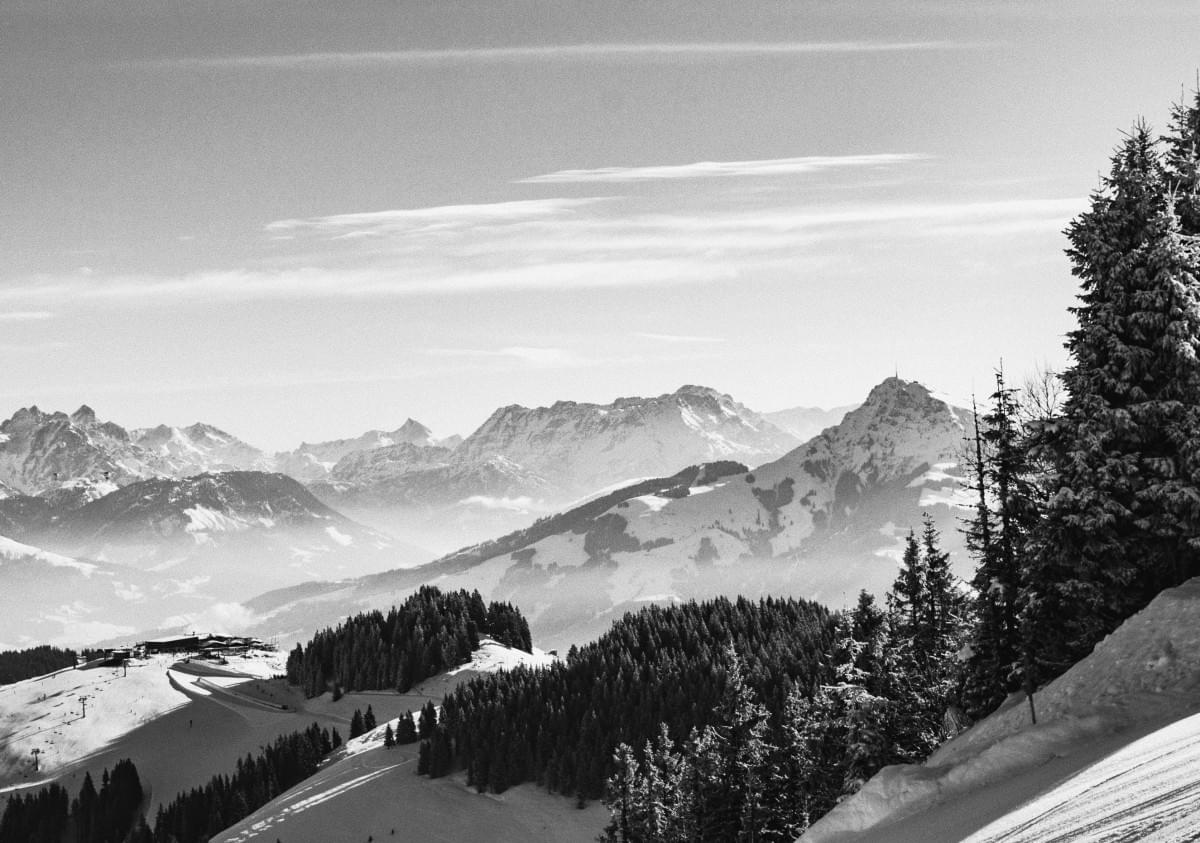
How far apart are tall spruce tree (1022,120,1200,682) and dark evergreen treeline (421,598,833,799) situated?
85.6m

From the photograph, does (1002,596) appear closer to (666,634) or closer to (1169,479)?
(1169,479)

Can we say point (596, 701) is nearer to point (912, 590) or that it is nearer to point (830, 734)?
point (912, 590)

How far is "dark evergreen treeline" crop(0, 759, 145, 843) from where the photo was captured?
561 ft

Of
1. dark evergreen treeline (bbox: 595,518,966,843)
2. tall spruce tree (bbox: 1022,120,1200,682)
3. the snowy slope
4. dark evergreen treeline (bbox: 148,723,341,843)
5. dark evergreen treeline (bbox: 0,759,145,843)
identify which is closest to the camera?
tall spruce tree (bbox: 1022,120,1200,682)

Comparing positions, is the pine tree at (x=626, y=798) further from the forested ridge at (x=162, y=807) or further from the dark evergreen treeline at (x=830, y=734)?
the forested ridge at (x=162, y=807)

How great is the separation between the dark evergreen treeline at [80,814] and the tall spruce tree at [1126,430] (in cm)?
17149

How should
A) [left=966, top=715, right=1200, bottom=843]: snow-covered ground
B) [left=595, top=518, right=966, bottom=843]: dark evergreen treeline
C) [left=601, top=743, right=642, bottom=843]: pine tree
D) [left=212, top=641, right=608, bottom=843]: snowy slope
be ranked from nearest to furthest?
[left=966, top=715, right=1200, bottom=843]: snow-covered ground → [left=595, top=518, right=966, bottom=843]: dark evergreen treeline → [left=601, top=743, right=642, bottom=843]: pine tree → [left=212, top=641, right=608, bottom=843]: snowy slope

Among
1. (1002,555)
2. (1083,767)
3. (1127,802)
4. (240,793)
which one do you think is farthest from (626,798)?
(240,793)

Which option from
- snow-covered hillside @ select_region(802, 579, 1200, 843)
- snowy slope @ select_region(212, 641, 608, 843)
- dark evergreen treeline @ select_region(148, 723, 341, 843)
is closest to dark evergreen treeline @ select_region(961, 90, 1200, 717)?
snow-covered hillside @ select_region(802, 579, 1200, 843)

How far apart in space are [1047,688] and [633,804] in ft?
130

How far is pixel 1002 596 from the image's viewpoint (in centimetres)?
3859

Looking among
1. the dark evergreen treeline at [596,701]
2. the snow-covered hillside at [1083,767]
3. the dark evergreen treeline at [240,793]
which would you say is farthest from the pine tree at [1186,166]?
the dark evergreen treeline at [240,793]

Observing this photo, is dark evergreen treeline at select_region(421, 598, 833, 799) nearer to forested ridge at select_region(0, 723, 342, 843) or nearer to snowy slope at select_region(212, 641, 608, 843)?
snowy slope at select_region(212, 641, 608, 843)

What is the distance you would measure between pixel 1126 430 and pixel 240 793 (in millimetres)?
141914
